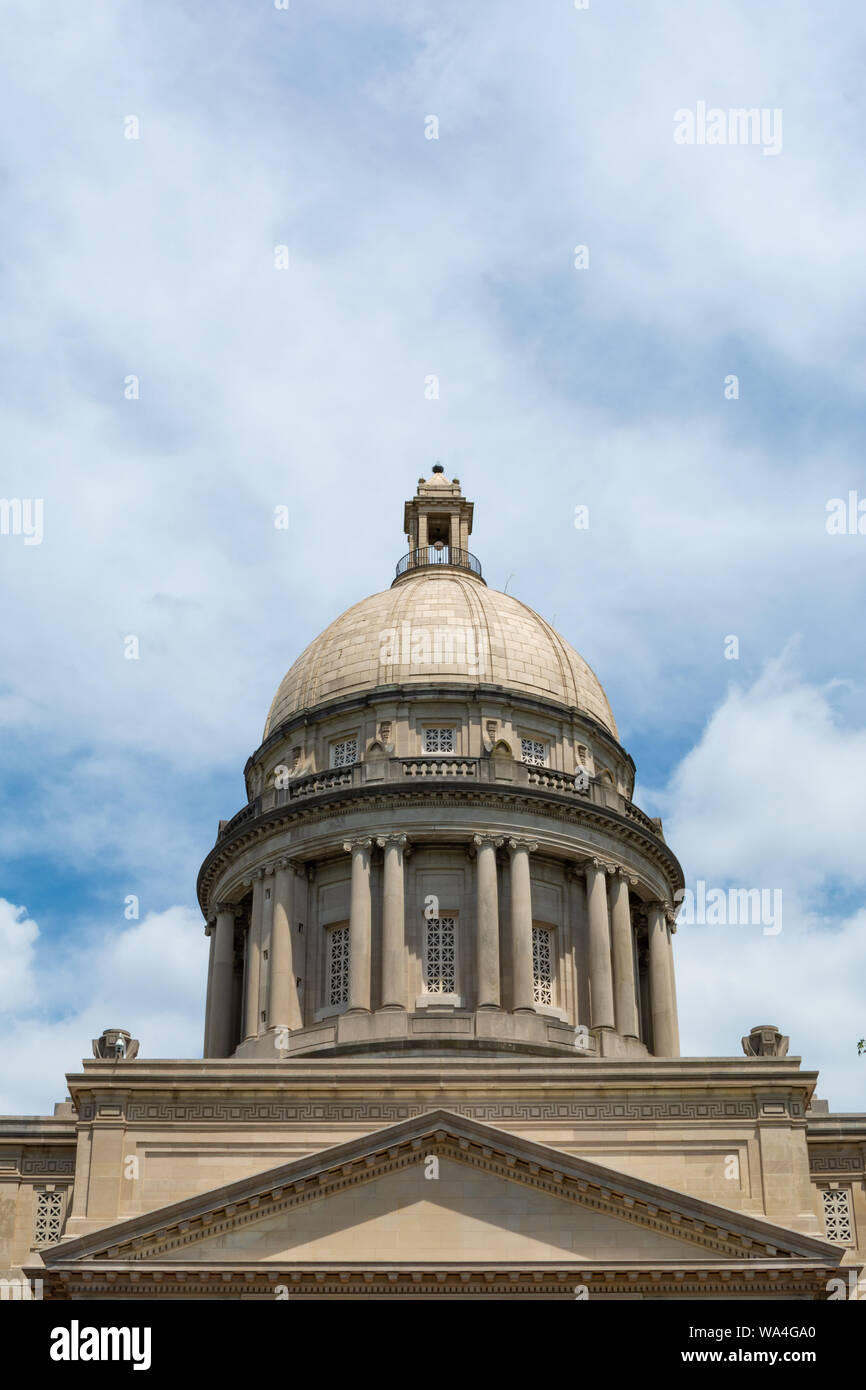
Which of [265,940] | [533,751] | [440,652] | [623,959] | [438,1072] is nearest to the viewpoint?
[438,1072]

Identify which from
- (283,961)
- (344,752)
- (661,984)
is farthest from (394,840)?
(661,984)

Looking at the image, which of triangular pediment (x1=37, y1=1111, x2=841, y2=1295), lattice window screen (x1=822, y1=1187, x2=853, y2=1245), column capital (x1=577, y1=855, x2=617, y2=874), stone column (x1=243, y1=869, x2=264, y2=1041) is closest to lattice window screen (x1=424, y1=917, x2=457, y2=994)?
column capital (x1=577, y1=855, x2=617, y2=874)

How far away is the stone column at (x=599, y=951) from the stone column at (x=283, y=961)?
783cm

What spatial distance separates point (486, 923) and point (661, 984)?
6.95m

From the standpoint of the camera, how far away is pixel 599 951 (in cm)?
4553

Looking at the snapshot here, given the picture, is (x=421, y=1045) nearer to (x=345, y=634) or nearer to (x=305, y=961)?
(x=305, y=961)

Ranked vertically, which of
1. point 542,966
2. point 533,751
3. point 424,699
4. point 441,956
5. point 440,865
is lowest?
point 542,966

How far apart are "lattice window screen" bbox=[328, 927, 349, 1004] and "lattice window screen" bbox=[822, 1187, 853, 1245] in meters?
14.0

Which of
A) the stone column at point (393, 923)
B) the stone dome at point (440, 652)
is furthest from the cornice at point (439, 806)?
the stone dome at point (440, 652)

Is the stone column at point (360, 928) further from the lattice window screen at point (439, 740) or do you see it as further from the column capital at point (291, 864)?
the lattice window screen at point (439, 740)

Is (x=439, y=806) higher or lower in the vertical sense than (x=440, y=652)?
→ lower

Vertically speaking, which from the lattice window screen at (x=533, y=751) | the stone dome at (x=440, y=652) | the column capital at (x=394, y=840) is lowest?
the column capital at (x=394, y=840)

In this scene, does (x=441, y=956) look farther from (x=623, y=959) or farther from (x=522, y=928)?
(x=623, y=959)

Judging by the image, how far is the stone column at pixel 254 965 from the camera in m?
45.0
